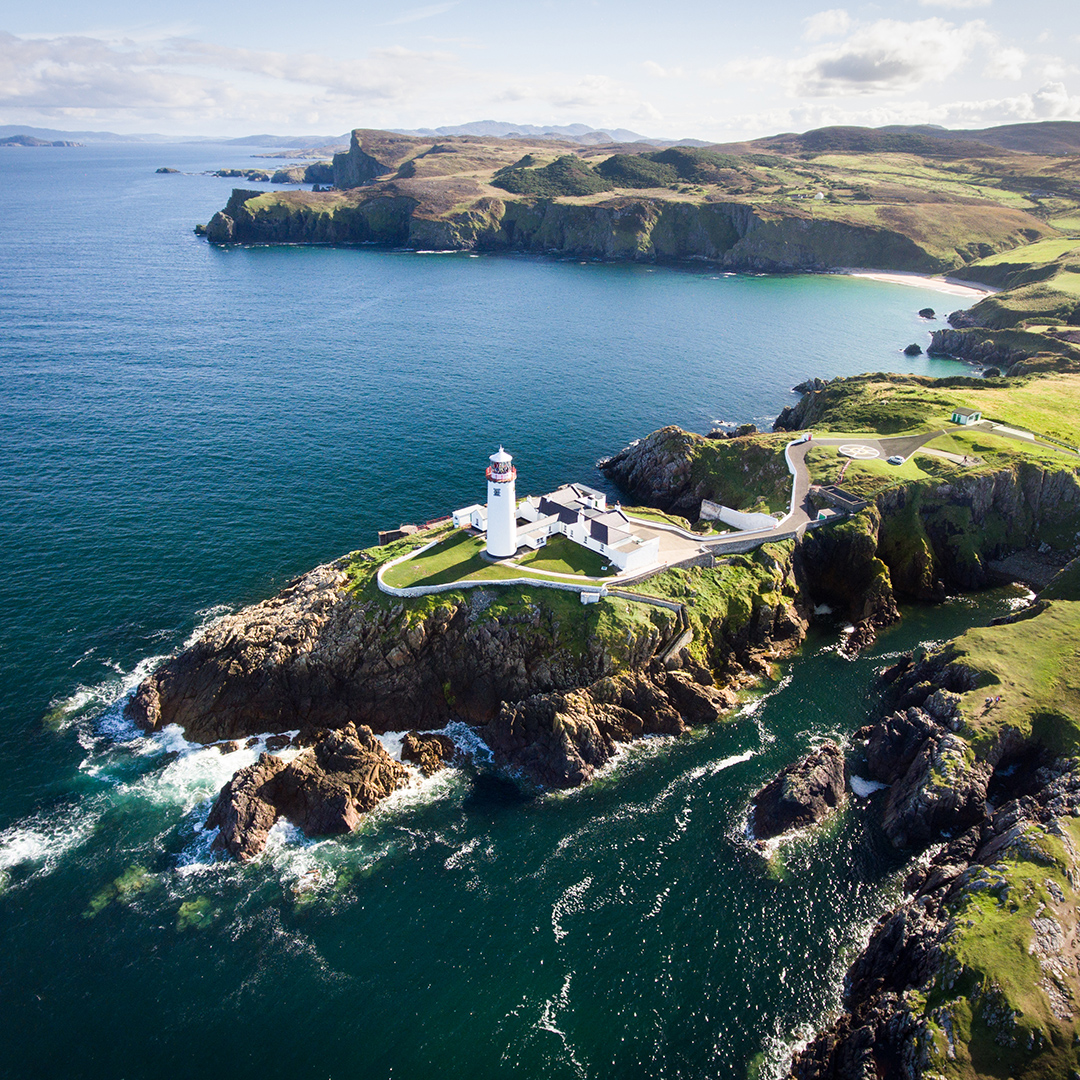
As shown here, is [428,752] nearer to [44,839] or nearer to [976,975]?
[44,839]

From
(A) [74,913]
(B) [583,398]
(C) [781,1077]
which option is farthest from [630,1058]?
(B) [583,398]

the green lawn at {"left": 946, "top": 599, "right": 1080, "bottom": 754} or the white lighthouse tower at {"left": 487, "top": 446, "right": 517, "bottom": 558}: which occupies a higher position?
the white lighthouse tower at {"left": 487, "top": 446, "right": 517, "bottom": 558}

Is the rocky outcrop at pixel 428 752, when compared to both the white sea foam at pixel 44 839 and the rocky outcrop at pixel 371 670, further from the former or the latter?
the white sea foam at pixel 44 839

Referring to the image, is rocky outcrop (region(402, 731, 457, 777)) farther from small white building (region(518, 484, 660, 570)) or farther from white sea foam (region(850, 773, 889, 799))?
white sea foam (region(850, 773, 889, 799))

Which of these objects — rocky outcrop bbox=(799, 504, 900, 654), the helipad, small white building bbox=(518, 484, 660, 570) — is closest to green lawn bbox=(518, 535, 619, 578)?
small white building bbox=(518, 484, 660, 570)

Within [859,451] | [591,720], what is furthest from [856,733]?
[859,451]

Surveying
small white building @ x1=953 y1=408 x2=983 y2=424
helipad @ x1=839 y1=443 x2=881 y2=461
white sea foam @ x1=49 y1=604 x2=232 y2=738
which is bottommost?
white sea foam @ x1=49 y1=604 x2=232 y2=738
